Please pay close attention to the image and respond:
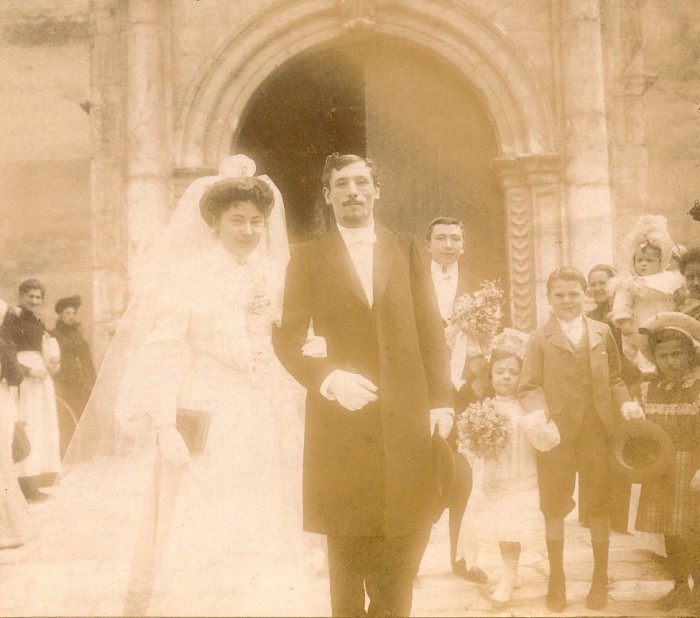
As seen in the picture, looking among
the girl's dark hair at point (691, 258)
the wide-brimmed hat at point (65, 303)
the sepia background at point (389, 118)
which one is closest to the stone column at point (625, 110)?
the sepia background at point (389, 118)

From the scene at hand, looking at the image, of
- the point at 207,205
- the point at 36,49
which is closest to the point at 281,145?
the point at 36,49

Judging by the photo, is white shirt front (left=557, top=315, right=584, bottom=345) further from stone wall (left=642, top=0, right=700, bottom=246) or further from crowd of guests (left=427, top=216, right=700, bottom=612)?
stone wall (left=642, top=0, right=700, bottom=246)

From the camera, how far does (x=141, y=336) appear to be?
3037 mm

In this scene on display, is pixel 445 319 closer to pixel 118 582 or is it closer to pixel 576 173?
pixel 118 582

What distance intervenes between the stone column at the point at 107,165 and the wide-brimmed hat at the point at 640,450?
3870 mm

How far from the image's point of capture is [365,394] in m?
2.52

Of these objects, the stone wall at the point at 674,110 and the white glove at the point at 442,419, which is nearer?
the white glove at the point at 442,419

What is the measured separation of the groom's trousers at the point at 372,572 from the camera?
2.55 meters

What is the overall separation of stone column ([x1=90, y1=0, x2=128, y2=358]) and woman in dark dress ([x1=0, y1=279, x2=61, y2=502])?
623mm

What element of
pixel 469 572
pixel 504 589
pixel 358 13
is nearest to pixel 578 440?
pixel 504 589

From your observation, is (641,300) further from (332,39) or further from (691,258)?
(332,39)

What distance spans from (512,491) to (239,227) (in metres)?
1.79

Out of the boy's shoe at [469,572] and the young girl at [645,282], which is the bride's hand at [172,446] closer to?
the boy's shoe at [469,572]

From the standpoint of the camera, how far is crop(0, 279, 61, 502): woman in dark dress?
4949mm
